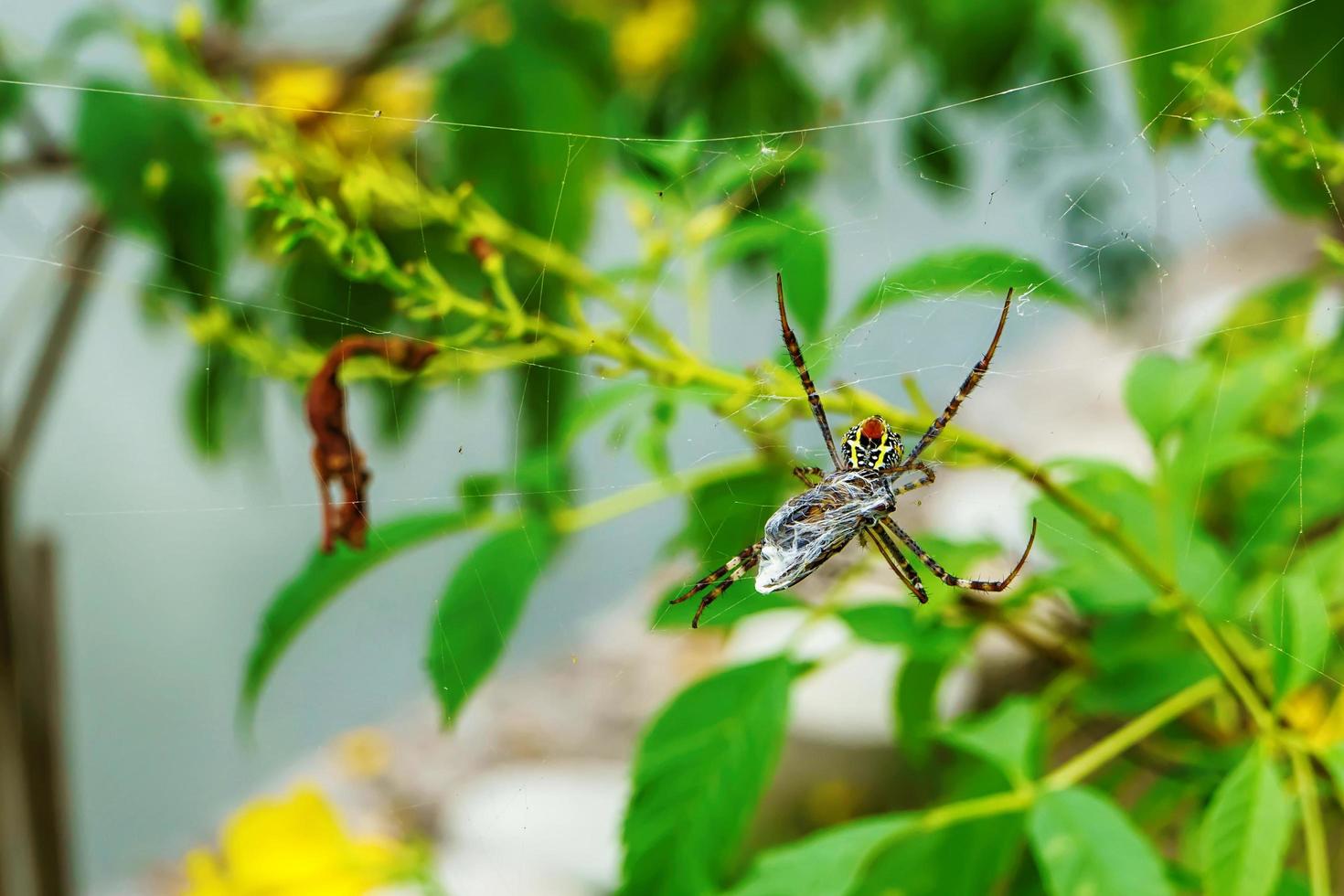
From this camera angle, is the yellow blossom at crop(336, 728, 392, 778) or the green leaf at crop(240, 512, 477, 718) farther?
the yellow blossom at crop(336, 728, 392, 778)

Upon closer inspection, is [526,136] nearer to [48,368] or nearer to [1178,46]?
[1178,46]

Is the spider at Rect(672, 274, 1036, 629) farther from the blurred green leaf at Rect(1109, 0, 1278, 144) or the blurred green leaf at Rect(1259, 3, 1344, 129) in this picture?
the blurred green leaf at Rect(1259, 3, 1344, 129)

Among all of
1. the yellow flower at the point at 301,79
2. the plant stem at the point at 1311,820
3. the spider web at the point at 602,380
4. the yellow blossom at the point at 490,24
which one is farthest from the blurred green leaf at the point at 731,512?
the yellow flower at the point at 301,79

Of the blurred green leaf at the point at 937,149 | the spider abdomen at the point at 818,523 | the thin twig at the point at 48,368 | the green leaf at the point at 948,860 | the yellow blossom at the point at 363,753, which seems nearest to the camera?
the spider abdomen at the point at 818,523

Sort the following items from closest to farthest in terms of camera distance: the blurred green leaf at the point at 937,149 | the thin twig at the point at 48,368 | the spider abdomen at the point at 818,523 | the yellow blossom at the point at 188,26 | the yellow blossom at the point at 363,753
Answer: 1. the spider abdomen at the point at 818,523
2. the blurred green leaf at the point at 937,149
3. the yellow blossom at the point at 188,26
4. the thin twig at the point at 48,368
5. the yellow blossom at the point at 363,753

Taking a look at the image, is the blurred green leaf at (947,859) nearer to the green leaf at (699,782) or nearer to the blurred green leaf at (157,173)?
the green leaf at (699,782)

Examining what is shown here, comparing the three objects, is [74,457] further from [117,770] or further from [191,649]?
[117,770]

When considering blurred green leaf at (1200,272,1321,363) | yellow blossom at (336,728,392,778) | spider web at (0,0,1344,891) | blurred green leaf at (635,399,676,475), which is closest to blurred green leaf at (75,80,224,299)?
spider web at (0,0,1344,891)
